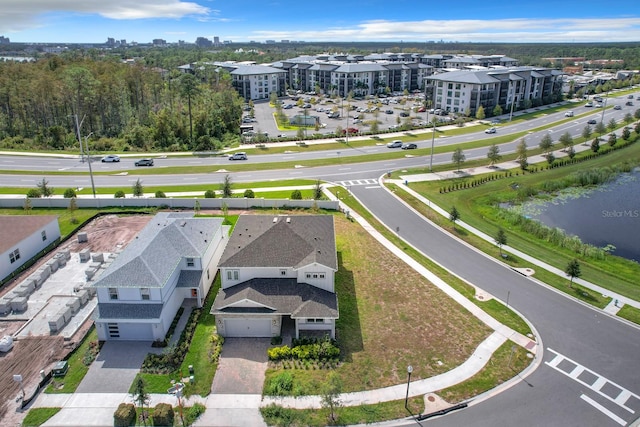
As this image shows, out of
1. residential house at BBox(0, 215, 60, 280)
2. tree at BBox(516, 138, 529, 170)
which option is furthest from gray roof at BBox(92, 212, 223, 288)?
tree at BBox(516, 138, 529, 170)

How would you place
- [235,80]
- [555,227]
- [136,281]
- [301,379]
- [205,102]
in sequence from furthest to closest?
[235,80]
[205,102]
[555,227]
[136,281]
[301,379]

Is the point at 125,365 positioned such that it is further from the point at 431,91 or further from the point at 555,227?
the point at 431,91

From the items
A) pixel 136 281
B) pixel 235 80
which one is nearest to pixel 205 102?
pixel 235 80

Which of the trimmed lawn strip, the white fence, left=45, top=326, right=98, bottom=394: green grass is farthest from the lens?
the white fence

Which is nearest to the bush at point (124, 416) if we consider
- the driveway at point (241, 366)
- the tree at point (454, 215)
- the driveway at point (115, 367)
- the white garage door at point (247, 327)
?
the driveway at point (115, 367)

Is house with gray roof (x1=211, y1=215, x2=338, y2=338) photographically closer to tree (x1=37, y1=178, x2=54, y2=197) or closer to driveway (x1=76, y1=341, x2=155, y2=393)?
driveway (x1=76, y1=341, x2=155, y2=393)

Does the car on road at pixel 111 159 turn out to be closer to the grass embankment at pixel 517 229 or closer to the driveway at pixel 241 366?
the grass embankment at pixel 517 229

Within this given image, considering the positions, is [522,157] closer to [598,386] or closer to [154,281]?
[598,386]

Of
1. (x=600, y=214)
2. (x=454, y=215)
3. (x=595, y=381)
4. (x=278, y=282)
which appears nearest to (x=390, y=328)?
(x=278, y=282)
